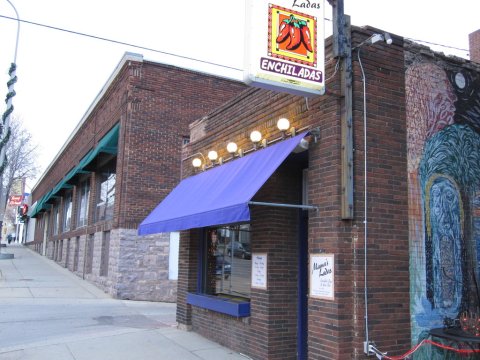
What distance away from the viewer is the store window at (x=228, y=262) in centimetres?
826

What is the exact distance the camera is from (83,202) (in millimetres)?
24047

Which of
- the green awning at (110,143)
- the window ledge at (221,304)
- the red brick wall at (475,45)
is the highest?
the red brick wall at (475,45)

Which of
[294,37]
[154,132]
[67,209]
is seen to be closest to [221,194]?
[294,37]

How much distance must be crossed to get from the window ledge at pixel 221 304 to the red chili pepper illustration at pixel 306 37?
4162 mm

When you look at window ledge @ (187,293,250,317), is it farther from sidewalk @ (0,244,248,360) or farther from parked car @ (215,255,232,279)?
sidewalk @ (0,244,248,360)

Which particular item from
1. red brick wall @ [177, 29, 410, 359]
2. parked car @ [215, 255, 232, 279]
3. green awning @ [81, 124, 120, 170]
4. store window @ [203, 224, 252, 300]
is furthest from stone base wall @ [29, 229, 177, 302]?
red brick wall @ [177, 29, 410, 359]

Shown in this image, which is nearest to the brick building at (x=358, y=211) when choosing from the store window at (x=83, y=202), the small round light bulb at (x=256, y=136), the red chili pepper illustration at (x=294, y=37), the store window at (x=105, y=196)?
the small round light bulb at (x=256, y=136)

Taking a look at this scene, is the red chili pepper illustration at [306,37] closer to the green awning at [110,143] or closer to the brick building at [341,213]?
the brick building at [341,213]

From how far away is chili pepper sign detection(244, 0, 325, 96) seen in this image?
5.83m

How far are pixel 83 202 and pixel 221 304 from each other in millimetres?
17475

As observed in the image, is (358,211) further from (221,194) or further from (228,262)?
(228,262)

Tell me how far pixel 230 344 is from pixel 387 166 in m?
4.16

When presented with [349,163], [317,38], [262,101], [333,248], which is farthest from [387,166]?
[262,101]

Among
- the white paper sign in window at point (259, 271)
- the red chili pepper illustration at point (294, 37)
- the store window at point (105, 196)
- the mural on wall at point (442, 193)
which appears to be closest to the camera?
the red chili pepper illustration at point (294, 37)
